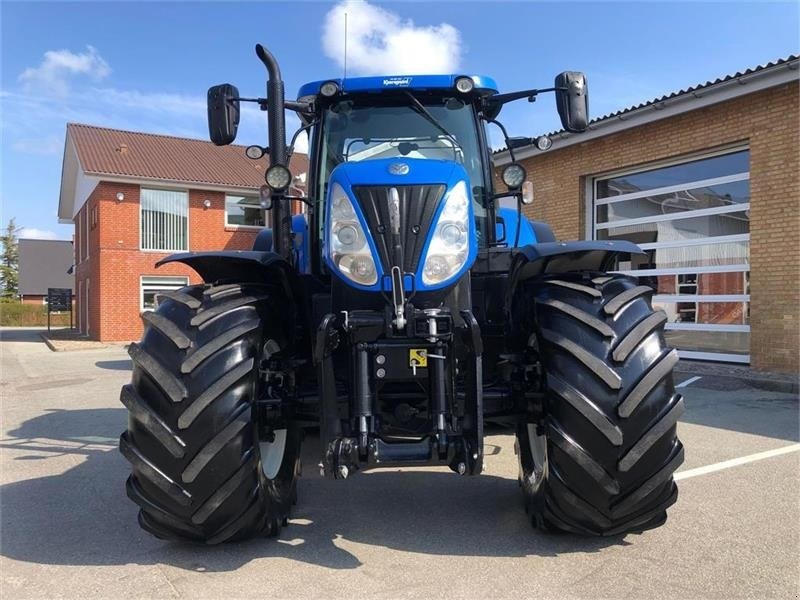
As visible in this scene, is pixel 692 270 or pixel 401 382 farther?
pixel 692 270

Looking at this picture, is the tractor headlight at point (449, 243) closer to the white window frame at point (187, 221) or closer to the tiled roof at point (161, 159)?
the tiled roof at point (161, 159)

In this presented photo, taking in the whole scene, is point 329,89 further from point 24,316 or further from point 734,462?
point 24,316

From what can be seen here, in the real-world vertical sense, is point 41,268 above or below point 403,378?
above

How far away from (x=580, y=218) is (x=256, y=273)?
34.0 ft

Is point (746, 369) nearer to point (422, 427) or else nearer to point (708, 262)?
point (708, 262)

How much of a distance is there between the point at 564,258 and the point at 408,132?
1.30m

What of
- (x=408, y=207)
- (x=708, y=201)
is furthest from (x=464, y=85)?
(x=708, y=201)

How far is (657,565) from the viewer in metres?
3.15

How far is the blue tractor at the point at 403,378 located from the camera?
2.98 m

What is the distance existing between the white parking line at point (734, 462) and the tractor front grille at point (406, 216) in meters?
2.91

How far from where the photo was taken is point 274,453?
3.81 meters

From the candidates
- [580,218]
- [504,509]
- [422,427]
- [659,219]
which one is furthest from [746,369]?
[422,427]

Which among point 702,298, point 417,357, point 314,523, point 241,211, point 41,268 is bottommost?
point 314,523

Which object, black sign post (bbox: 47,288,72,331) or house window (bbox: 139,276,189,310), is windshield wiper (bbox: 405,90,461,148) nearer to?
house window (bbox: 139,276,189,310)
